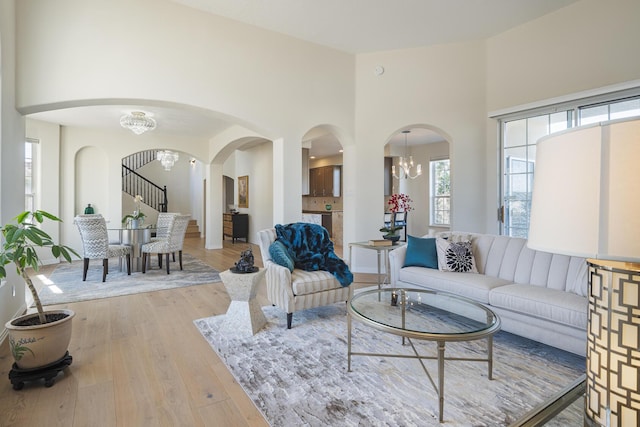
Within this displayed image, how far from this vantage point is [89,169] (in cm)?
734

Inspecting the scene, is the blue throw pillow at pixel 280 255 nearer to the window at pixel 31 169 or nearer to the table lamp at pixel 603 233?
the table lamp at pixel 603 233

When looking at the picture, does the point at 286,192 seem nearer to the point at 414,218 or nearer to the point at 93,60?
the point at 93,60

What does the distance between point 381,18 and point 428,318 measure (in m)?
3.84

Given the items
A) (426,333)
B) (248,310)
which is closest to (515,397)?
(426,333)

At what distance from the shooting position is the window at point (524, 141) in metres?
4.00

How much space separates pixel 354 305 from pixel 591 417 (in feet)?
5.28

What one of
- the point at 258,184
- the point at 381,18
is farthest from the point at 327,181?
the point at 381,18

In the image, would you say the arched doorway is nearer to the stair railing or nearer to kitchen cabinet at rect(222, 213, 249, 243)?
kitchen cabinet at rect(222, 213, 249, 243)

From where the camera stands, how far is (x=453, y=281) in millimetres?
3121

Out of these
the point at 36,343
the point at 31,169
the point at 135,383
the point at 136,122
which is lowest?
the point at 135,383

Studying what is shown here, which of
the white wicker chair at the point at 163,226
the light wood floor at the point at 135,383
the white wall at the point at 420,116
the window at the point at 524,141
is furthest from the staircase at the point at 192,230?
the window at the point at 524,141

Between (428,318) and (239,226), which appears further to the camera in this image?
(239,226)

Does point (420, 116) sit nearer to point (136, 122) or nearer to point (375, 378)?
point (375, 378)

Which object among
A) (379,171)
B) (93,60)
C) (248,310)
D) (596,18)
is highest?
(596,18)
